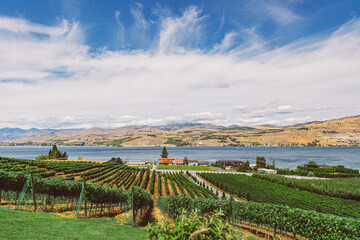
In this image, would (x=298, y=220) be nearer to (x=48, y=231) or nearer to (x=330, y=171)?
(x=48, y=231)

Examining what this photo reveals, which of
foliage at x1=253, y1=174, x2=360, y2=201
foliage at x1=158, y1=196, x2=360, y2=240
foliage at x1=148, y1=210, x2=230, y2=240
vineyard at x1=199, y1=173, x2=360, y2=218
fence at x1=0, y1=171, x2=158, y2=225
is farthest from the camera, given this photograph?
foliage at x1=253, y1=174, x2=360, y2=201

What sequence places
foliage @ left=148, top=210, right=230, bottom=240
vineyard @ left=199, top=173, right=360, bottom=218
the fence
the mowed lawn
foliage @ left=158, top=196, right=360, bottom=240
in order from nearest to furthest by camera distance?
foliage @ left=148, top=210, right=230, bottom=240, the mowed lawn, foliage @ left=158, top=196, right=360, bottom=240, the fence, vineyard @ left=199, top=173, right=360, bottom=218

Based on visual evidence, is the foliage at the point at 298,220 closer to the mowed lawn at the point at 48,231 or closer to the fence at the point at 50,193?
the mowed lawn at the point at 48,231

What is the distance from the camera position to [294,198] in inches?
1193

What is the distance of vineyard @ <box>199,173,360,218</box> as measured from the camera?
24.2 metres

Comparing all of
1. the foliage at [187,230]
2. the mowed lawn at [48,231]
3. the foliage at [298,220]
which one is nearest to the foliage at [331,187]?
the foliage at [298,220]

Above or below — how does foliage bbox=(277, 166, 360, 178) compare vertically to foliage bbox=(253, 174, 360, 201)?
below

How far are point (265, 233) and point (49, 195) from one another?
17617 millimetres

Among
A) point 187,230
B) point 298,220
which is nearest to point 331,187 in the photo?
point 298,220

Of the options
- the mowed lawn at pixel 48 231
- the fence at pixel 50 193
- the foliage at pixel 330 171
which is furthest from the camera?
the foliage at pixel 330 171

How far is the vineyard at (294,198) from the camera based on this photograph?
24188mm

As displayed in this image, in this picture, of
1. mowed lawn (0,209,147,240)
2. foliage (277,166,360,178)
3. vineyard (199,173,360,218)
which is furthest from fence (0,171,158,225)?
foliage (277,166,360,178)

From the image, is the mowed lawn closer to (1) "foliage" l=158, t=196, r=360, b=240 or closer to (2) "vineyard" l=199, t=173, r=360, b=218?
(1) "foliage" l=158, t=196, r=360, b=240

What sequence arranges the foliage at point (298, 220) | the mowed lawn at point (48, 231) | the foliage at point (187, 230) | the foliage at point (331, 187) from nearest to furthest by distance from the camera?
the foliage at point (187, 230), the mowed lawn at point (48, 231), the foliage at point (298, 220), the foliage at point (331, 187)
